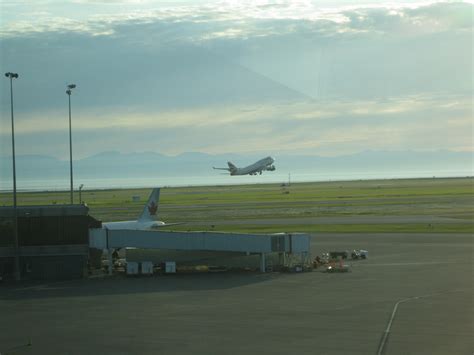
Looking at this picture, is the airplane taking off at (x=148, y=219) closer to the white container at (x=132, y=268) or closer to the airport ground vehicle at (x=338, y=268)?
the white container at (x=132, y=268)

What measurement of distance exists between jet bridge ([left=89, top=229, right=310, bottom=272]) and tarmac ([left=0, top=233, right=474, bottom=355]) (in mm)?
2688

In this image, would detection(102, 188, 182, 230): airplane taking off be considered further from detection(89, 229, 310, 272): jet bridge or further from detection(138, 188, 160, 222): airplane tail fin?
detection(89, 229, 310, 272): jet bridge

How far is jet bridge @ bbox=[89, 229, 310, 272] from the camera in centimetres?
6194

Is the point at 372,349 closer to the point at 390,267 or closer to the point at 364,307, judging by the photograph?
the point at 364,307

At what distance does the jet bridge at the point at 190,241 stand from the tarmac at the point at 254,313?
2.69m

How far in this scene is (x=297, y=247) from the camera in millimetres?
63500

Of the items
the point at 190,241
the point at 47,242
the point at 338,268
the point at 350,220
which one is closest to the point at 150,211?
the point at 47,242

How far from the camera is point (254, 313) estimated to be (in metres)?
41.4

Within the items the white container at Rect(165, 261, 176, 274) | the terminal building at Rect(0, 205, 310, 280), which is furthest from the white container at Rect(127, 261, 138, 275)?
the white container at Rect(165, 261, 176, 274)

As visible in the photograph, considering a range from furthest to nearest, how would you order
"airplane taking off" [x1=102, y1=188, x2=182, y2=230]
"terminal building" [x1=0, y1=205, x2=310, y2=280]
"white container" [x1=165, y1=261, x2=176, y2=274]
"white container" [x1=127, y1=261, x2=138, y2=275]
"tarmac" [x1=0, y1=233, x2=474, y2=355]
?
"airplane taking off" [x1=102, y1=188, x2=182, y2=230]
"white container" [x1=165, y1=261, x2=176, y2=274]
"terminal building" [x1=0, y1=205, x2=310, y2=280]
"white container" [x1=127, y1=261, x2=138, y2=275]
"tarmac" [x1=0, y1=233, x2=474, y2=355]

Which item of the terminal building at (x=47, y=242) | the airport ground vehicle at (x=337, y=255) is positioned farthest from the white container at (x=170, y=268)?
the airport ground vehicle at (x=337, y=255)

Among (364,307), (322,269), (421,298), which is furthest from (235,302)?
(322,269)

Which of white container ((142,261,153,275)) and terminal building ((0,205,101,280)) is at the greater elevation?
terminal building ((0,205,101,280))

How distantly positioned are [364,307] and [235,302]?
26.2ft
